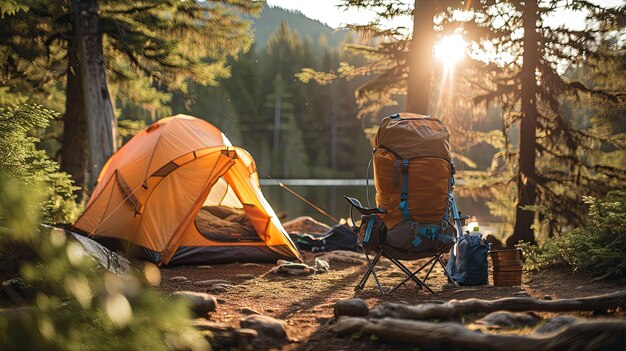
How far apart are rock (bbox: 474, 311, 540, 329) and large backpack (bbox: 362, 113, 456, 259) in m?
1.88

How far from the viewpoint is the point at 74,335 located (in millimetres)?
1954

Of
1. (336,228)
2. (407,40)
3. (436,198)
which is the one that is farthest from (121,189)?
(407,40)

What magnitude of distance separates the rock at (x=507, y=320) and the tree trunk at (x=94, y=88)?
28.1 feet

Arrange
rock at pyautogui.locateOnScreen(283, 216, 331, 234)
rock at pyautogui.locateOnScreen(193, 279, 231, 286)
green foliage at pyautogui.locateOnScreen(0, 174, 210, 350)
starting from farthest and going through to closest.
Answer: rock at pyautogui.locateOnScreen(283, 216, 331, 234) → rock at pyautogui.locateOnScreen(193, 279, 231, 286) → green foliage at pyautogui.locateOnScreen(0, 174, 210, 350)

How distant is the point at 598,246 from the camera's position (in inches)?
239

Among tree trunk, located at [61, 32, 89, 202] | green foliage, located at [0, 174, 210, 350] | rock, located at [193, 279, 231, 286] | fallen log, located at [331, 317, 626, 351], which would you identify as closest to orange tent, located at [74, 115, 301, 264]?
rock, located at [193, 279, 231, 286]

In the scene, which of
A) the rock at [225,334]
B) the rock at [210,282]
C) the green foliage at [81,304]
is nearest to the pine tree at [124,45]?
the rock at [210,282]

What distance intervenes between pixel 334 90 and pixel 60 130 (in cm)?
5063

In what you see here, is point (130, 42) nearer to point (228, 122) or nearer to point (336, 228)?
point (336, 228)

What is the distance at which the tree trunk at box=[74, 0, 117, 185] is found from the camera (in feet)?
35.0

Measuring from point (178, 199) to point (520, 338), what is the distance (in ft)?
18.6

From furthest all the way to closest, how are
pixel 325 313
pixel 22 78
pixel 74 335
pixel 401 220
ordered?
pixel 22 78 < pixel 401 220 < pixel 325 313 < pixel 74 335

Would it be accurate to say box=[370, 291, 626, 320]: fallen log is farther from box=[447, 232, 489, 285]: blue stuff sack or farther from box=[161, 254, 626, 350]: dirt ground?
box=[447, 232, 489, 285]: blue stuff sack

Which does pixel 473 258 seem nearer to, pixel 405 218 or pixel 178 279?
pixel 405 218
